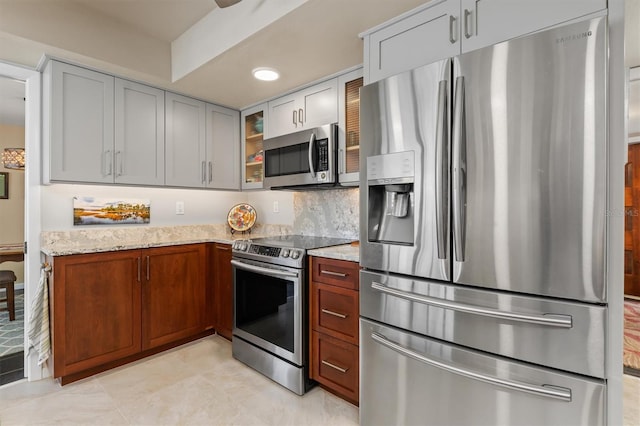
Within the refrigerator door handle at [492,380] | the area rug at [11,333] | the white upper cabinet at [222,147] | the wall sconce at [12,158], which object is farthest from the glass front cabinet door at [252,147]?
the wall sconce at [12,158]

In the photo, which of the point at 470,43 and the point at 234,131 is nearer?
the point at 470,43

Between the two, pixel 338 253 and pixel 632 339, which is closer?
pixel 338 253

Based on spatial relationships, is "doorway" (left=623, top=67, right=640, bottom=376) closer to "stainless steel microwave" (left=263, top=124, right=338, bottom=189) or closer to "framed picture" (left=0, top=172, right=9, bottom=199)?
"stainless steel microwave" (left=263, top=124, right=338, bottom=189)

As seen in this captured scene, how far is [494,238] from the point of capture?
1.31 metres

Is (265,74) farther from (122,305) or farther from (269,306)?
(122,305)

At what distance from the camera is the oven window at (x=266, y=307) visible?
7.19ft

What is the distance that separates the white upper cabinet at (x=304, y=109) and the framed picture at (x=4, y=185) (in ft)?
12.2

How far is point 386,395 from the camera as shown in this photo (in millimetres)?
1645

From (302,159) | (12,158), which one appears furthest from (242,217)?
(12,158)

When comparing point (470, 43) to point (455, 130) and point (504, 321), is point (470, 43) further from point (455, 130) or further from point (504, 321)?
point (504, 321)

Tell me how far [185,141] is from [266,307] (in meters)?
1.72

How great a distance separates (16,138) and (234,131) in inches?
123


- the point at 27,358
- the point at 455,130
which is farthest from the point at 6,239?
the point at 455,130

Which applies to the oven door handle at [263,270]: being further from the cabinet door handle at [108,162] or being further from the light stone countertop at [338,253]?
the cabinet door handle at [108,162]
